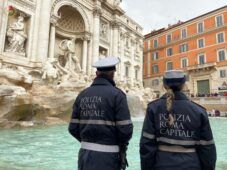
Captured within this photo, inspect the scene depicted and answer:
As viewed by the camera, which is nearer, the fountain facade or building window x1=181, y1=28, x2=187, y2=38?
the fountain facade

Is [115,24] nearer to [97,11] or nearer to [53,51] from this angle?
[97,11]

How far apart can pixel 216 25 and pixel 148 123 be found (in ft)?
109

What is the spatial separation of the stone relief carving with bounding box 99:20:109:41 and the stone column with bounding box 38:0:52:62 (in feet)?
28.6

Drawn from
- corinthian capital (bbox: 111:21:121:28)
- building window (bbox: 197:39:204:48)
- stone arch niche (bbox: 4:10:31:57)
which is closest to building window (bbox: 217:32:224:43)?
building window (bbox: 197:39:204:48)

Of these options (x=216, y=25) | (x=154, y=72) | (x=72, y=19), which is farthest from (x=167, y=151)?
(x=154, y=72)

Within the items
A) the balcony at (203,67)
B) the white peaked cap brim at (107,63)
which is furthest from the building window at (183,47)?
the white peaked cap brim at (107,63)

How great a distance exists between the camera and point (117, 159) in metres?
2.00

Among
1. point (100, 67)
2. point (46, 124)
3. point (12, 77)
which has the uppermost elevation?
point (12, 77)

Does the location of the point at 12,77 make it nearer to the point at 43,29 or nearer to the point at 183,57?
the point at 43,29

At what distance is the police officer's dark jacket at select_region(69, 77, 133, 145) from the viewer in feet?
6.56

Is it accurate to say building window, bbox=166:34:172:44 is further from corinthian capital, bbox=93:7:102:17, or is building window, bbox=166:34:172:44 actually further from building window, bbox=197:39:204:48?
corinthian capital, bbox=93:7:102:17

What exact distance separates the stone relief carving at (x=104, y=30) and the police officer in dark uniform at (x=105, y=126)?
943 inches

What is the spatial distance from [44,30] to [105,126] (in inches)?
649

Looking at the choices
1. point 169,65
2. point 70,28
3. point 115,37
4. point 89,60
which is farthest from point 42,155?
point 169,65
